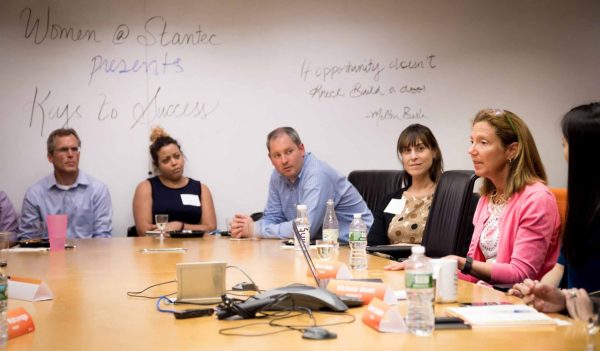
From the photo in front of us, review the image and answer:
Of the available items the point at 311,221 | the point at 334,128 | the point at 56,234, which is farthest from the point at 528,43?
the point at 56,234

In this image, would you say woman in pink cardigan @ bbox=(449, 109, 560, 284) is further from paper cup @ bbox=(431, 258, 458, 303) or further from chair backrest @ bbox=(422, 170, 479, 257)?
paper cup @ bbox=(431, 258, 458, 303)

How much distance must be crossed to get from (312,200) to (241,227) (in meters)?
0.46

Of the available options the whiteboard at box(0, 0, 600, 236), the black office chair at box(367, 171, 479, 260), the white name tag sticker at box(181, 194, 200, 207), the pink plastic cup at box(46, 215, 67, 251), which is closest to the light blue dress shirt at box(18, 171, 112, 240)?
the whiteboard at box(0, 0, 600, 236)

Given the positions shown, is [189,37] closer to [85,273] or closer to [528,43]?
[528,43]

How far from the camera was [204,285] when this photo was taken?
2.03m

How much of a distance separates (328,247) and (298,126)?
2.48m

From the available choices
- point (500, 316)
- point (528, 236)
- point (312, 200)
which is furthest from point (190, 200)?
point (500, 316)

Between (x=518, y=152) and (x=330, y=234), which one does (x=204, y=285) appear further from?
(x=518, y=152)

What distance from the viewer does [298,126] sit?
5.42m

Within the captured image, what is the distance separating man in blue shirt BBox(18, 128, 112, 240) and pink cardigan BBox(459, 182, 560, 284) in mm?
Answer: 3180

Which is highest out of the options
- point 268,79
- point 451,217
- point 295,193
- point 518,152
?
point 268,79

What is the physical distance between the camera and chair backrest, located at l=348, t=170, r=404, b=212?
16.0 ft

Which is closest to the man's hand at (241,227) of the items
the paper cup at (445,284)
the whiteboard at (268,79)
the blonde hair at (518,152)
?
the whiteboard at (268,79)

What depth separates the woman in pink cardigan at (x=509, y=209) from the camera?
2627 mm
